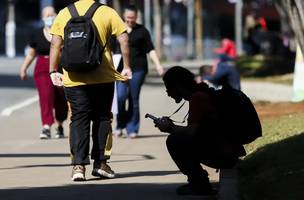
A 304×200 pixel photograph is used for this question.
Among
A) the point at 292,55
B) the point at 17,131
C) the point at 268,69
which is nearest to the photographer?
the point at 17,131

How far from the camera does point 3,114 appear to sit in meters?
19.1

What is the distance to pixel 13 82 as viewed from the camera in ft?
97.7

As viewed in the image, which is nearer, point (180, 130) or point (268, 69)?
point (180, 130)

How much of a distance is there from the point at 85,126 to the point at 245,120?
68.7 inches

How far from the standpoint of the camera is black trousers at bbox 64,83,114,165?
385 inches

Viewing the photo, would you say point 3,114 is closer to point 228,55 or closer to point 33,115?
point 33,115

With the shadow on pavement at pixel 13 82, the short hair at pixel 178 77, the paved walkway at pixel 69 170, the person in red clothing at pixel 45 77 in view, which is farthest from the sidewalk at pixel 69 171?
the shadow on pavement at pixel 13 82

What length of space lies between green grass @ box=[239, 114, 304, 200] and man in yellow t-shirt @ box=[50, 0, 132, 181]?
4.57 feet

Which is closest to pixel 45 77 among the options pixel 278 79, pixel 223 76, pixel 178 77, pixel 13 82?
pixel 223 76

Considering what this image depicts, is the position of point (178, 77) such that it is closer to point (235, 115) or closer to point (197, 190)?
point (235, 115)

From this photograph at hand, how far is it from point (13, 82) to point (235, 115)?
2155 centimetres

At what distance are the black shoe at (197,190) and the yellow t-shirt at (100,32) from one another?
1512 millimetres

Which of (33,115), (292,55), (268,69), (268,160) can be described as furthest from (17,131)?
(292,55)

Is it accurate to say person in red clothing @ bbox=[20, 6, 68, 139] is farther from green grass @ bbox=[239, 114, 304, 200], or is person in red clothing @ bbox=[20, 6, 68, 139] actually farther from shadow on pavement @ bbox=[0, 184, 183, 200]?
shadow on pavement @ bbox=[0, 184, 183, 200]
